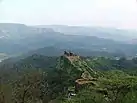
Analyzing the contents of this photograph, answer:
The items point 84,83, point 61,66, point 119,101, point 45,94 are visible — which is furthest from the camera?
point 61,66

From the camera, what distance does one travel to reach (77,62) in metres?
83.9

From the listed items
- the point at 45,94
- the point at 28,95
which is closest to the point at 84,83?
the point at 45,94

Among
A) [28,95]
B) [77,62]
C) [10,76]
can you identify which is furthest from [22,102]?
[10,76]

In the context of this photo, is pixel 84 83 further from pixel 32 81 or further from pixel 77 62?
pixel 77 62

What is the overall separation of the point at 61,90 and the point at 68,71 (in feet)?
31.2

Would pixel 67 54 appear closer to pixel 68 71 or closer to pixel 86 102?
pixel 68 71

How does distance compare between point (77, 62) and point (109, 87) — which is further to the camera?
point (77, 62)

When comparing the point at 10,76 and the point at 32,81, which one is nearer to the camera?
the point at 32,81

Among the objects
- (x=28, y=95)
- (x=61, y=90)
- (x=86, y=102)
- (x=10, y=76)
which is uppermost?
(x=86, y=102)

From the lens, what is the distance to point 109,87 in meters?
49.2

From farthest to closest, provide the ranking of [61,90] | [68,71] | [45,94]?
[68,71], [61,90], [45,94]

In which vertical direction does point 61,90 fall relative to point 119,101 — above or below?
below

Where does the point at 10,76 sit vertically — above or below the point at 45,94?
below

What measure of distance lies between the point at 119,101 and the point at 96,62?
87.8 meters
